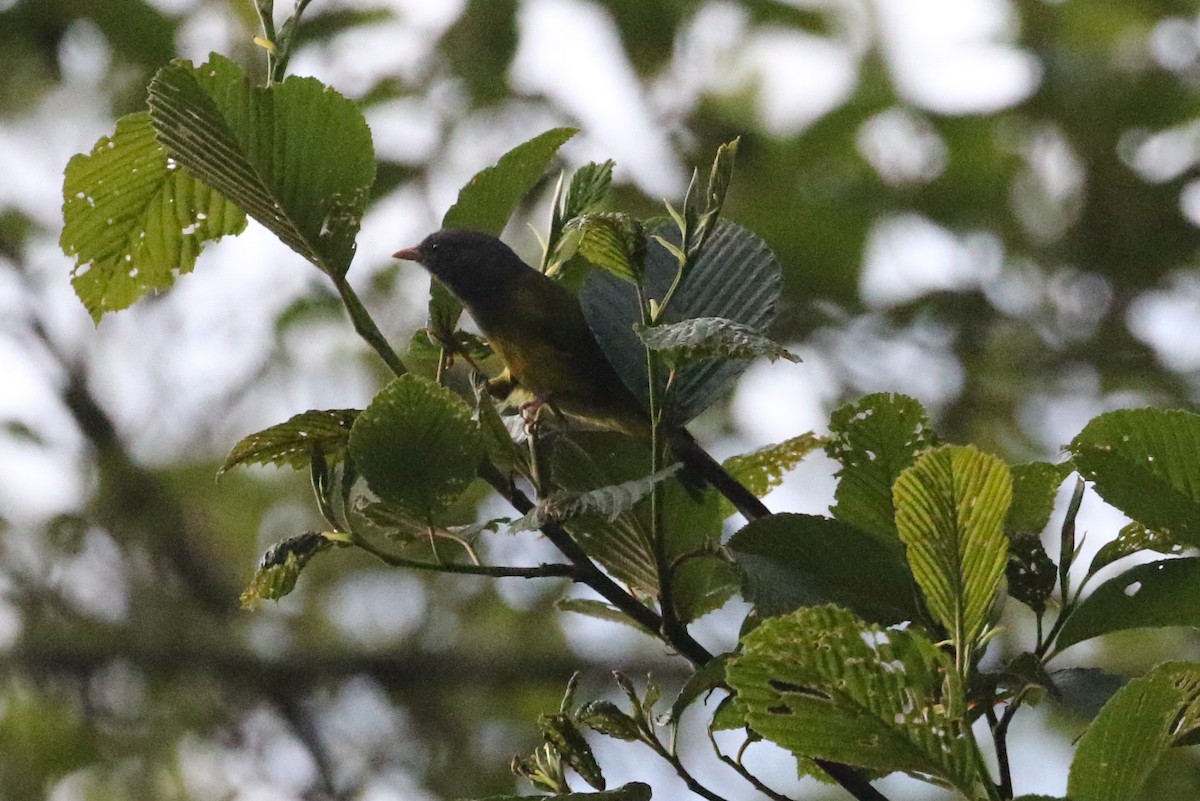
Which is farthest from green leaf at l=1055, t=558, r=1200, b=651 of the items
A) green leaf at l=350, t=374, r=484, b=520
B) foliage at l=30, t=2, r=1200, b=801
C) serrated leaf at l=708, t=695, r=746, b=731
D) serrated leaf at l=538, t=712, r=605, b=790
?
green leaf at l=350, t=374, r=484, b=520

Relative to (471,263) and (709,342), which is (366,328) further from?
(471,263)

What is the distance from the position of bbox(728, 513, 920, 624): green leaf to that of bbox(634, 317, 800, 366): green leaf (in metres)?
0.13

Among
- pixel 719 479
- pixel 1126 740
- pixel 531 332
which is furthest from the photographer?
pixel 531 332

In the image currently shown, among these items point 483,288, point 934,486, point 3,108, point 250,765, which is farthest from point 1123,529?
point 3,108

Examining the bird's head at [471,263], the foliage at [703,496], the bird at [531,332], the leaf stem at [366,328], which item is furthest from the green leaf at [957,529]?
the bird's head at [471,263]

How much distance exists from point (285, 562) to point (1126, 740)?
2.02 feet

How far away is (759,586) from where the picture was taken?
1077mm

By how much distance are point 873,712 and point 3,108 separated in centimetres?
517

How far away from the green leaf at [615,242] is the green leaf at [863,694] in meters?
0.30

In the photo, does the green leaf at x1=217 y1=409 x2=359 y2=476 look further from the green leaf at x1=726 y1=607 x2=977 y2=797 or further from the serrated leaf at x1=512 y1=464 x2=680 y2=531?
the green leaf at x1=726 y1=607 x2=977 y2=797

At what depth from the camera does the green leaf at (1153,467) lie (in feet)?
3.49

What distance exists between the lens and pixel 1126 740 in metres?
0.94

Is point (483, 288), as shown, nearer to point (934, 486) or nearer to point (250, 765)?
point (934, 486)

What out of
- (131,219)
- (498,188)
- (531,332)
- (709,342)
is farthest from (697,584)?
(531,332)
